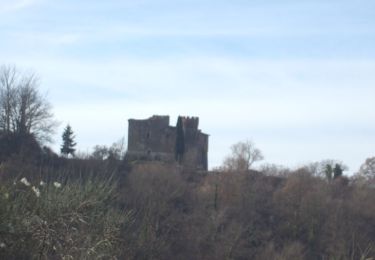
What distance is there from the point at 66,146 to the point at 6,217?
62.9m

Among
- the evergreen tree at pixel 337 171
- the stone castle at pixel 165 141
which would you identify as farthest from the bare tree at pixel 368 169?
the stone castle at pixel 165 141

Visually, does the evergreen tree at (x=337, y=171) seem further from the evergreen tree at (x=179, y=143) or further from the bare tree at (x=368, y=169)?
the evergreen tree at (x=179, y=143)

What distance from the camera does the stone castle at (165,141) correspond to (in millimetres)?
81500

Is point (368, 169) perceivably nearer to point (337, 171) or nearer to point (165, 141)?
point (337, 171)

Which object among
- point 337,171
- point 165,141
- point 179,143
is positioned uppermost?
point 165,141

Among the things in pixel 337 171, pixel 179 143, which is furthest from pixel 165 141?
pixel 337 171

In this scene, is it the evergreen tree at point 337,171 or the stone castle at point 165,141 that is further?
the evergreen tree at point 337,171

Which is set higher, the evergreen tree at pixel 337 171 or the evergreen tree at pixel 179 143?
the evergreen tree at pixel 179 143

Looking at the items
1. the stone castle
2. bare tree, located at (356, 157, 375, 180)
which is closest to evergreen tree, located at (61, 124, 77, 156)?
the stone castle

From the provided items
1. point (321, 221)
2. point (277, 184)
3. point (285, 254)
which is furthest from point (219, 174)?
point (285, 254)

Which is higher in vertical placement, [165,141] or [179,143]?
[165,141]

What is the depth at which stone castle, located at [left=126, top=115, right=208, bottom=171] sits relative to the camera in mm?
81500

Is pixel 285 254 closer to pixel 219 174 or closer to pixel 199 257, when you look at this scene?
pixel 199 257

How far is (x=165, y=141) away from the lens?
8294cm
